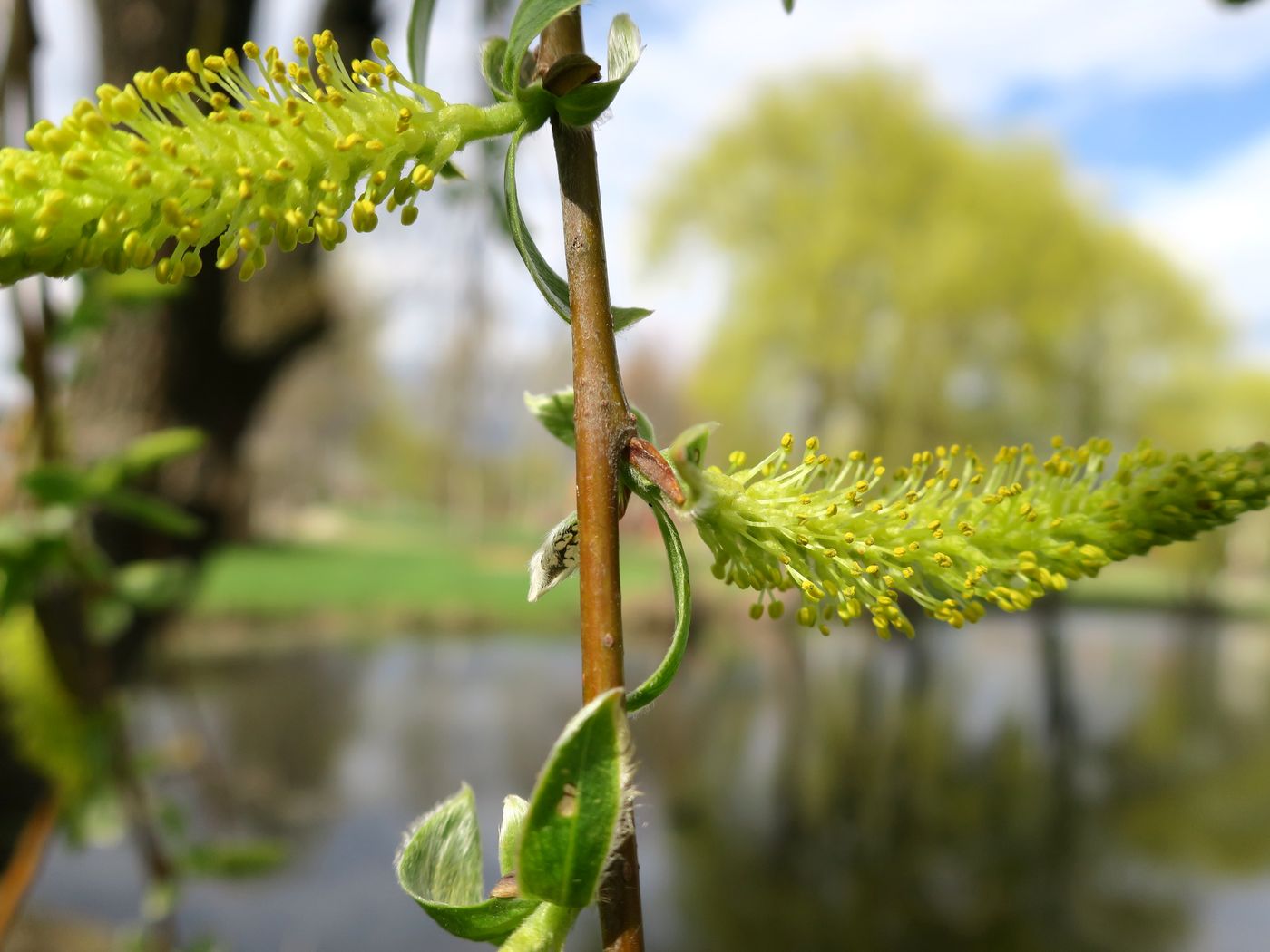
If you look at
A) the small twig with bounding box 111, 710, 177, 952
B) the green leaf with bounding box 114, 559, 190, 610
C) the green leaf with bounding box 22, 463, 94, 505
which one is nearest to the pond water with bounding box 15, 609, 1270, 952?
the small twig with bounding box 111, 710, 177, 952

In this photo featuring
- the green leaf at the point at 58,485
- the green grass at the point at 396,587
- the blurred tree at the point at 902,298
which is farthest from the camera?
the green grass at the point at 396,587

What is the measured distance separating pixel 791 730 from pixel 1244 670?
3.85m

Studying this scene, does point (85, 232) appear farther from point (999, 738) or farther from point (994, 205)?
point (994, 205)

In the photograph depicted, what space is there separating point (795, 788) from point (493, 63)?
174 inches

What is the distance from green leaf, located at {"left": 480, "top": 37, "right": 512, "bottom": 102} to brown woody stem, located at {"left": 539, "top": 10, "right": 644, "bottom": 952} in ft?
0.12

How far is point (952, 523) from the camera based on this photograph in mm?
227

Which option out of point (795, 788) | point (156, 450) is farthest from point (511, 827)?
point (795, 788)

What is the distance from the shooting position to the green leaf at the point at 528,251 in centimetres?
20

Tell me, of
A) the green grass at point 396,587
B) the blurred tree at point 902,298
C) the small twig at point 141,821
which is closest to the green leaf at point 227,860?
the small twig at point 141,821

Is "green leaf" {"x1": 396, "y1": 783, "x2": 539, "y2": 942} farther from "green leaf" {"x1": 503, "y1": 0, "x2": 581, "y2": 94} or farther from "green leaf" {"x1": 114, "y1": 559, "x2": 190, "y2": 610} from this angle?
"green leaf" {"x1": 114, "y1": 559, "x2": 190, "y2": 610}

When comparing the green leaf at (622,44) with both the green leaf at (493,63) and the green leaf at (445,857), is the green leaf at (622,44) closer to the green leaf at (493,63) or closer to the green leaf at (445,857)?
the green leaf at (493,63)

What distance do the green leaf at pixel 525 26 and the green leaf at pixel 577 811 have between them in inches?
5.2

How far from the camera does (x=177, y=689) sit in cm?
409

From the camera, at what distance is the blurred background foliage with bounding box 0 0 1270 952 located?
53.1 inches
